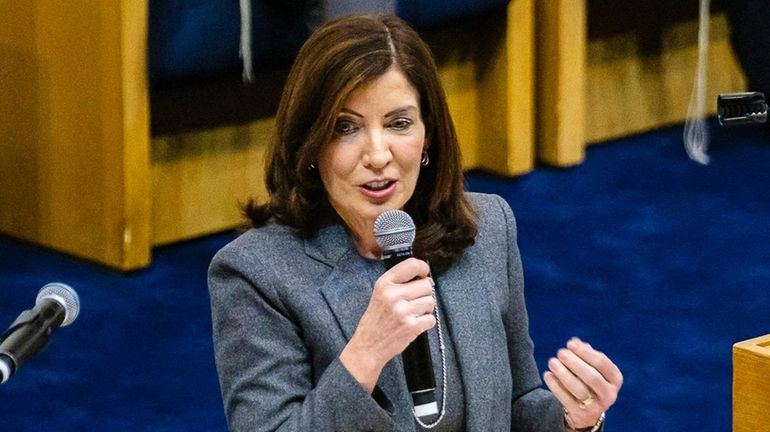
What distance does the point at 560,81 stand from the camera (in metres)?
4.11

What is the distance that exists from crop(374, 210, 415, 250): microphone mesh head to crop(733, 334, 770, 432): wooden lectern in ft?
1.04

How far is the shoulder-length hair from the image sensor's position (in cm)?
155

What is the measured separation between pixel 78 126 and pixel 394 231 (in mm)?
2054

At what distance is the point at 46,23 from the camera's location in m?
3.34

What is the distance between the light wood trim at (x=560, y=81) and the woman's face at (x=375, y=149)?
254 centimetres

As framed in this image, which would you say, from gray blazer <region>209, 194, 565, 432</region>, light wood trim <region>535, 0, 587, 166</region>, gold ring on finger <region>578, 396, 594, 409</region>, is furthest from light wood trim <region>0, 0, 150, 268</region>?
gold ring on finger <region>578, 396, 594, 409</region>

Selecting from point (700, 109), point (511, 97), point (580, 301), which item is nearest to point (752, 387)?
point (700, 109)

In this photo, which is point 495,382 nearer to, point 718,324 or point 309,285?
point 309,285

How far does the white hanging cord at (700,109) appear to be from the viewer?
105 inches

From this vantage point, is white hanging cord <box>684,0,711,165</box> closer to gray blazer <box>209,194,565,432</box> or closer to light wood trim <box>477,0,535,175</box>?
light wood trim <box>477,0,535,175</box>

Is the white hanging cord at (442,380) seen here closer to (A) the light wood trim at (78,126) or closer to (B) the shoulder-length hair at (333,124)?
(B) the shoulder-length hair at (333,124)

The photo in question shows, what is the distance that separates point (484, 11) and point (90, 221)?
46.3 inches

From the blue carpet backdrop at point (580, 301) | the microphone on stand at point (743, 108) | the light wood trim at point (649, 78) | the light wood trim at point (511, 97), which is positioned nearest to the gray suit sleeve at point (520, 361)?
the microphone on stand at point (743, 108)

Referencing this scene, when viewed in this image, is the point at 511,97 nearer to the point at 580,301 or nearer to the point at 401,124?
the point at 580,301
